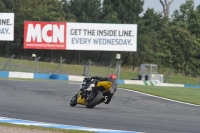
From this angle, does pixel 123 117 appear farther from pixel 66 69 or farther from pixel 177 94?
pixel 66 69

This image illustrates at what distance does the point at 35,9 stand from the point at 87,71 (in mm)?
25884

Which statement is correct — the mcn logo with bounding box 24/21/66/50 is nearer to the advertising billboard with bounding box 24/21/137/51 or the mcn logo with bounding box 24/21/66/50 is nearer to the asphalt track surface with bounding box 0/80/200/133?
the advertising billboard with bounding box 24/21/137/51

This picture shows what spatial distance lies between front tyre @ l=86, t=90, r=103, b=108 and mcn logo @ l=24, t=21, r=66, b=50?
32.8 meters

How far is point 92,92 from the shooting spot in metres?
16.4

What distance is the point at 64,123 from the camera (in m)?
12.0

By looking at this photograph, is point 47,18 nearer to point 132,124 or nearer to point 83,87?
point 83,87

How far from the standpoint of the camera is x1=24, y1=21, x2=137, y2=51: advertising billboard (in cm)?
4909

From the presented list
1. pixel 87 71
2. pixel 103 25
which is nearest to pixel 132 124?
pixel 87 71

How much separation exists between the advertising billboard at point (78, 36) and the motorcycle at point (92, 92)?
32335 millimetres

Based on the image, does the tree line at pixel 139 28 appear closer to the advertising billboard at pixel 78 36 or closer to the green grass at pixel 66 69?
the green grass at pixel 66 69

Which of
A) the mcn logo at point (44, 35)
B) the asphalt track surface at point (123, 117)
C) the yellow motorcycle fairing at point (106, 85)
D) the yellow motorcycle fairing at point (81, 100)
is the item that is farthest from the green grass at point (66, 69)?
the yellow motorcycle fairing at point (106, 85)

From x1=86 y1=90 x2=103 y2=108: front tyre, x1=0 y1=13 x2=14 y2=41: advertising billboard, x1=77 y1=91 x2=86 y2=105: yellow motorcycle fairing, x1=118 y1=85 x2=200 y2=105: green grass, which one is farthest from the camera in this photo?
x1=0 y1=13 x2=14 y2=41: advertising billboard

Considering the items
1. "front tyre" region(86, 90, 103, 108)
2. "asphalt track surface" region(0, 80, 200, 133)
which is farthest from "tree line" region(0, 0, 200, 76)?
"front tyre" region(86, 90, 103, 108)

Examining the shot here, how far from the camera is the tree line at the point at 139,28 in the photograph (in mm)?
61406
